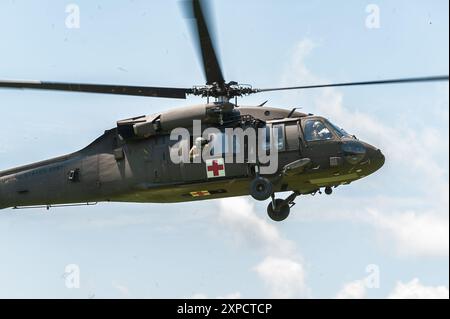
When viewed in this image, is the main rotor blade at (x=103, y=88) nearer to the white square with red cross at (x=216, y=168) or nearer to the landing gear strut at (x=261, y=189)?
the white square with red cross at (x=216, y=168)

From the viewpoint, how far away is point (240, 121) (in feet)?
71.5

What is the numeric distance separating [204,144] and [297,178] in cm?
259

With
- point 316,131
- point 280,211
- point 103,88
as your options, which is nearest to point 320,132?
point 316,131

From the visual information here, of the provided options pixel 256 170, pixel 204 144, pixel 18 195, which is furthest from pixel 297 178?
pixel 18 195

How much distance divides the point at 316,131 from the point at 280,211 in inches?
97.0

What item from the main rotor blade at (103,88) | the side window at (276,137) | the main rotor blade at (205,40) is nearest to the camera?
the main rotor blade at (205,40)

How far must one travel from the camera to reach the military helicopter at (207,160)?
21.1 metres

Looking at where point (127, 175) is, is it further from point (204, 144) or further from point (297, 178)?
point (297, 178)

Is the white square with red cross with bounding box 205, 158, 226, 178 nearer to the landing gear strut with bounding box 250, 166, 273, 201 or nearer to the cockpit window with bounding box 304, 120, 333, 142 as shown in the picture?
the landing gear strut with bounding box 250, 166, 273, 201

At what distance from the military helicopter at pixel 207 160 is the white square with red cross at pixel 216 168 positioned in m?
0.03

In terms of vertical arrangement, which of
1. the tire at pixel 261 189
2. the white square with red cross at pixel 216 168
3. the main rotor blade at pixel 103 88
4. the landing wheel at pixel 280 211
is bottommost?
the landing wheel at pixel 280 211

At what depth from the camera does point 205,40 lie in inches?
753

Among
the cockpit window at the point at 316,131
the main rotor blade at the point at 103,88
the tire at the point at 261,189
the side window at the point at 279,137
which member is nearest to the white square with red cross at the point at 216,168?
the tire at the point at 261,189

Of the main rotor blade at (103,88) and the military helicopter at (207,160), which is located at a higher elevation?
the main rotor blade at (103,88)
